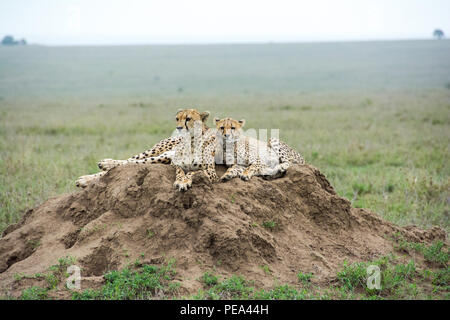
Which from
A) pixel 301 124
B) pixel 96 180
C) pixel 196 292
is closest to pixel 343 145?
pixel 301 124

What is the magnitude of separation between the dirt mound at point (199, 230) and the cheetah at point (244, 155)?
0.89 ft

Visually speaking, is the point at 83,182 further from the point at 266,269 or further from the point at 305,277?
the point at 305,277

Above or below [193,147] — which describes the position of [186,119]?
above

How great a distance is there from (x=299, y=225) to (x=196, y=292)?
1355 mm

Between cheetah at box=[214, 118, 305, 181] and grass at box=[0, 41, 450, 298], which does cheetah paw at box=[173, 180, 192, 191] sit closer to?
grass at box=[0, 41, 450, 298]

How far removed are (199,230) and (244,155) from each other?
1.32m

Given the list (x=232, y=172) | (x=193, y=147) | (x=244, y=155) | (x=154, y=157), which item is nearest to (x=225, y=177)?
(x=232, y=172)

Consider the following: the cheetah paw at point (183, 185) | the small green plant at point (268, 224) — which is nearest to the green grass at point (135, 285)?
the cheetah paw at point (183, 185)

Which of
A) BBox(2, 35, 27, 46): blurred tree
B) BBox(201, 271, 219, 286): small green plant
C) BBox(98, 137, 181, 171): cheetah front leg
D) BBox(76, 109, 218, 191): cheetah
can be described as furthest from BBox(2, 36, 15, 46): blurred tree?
BBox(201, 271, 219, 286): small green plant

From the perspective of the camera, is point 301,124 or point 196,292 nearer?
point 196,292

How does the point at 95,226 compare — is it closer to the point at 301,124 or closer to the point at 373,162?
the point at 373,162

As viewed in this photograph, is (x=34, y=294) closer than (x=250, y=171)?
Yes

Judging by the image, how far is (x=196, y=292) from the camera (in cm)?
342

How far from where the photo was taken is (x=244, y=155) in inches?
196
